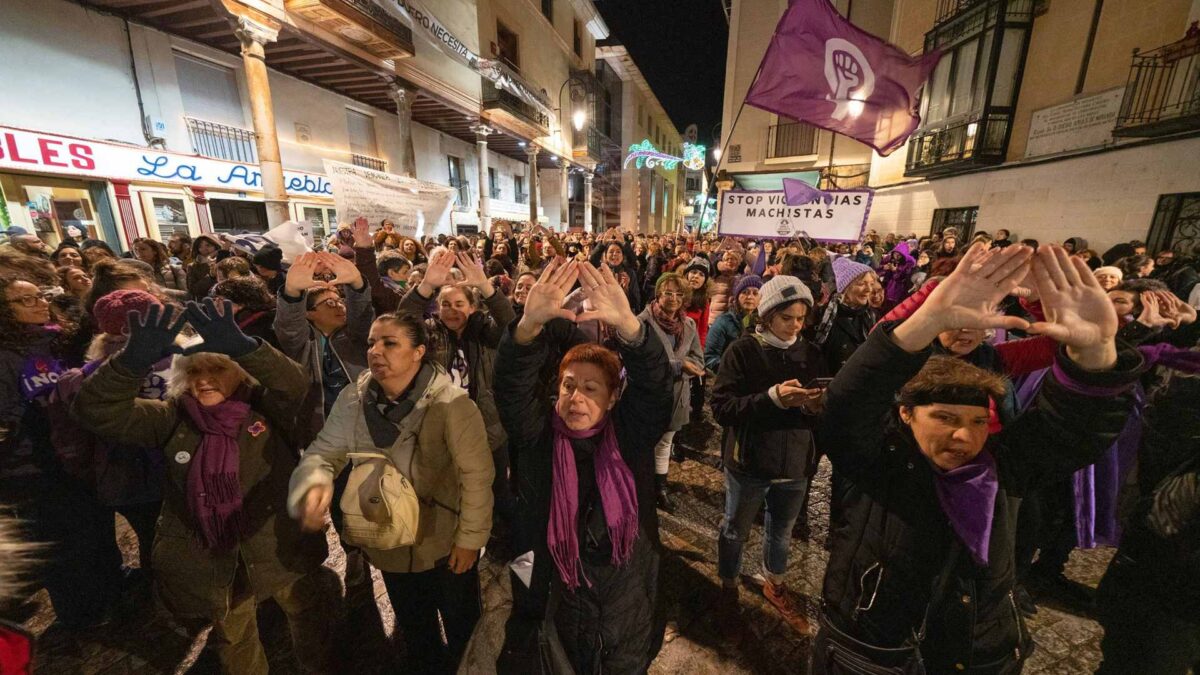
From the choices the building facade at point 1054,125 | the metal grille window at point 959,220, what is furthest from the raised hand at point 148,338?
the metal grille window at point 959,220

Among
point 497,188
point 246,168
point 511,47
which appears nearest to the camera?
point 246,168

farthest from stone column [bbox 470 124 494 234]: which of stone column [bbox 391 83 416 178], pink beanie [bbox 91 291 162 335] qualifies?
pink beanie [bbox 91 291 162 335]

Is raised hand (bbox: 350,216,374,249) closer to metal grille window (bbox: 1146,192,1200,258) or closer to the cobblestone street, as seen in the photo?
the cobblestone street

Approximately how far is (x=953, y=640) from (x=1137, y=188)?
11819mm

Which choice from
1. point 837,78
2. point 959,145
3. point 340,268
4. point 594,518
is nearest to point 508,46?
point 959,145

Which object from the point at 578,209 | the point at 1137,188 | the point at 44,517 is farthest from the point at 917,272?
the point at 578,209

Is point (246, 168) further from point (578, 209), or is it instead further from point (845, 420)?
point (578, 209)

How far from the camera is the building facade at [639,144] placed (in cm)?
3562

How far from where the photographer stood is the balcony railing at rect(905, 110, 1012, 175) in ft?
38.9

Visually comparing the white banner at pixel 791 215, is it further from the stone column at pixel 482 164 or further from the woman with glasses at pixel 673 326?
the stone column at pixel 482 164

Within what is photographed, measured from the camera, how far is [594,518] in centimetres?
182

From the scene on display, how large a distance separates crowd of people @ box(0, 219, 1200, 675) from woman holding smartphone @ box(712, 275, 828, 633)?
0.02 metres

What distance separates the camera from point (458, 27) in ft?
54.5

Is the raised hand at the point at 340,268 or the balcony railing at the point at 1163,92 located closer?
the raised hand at the point at 340,268
